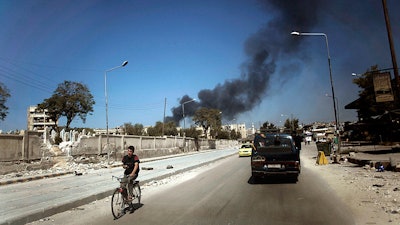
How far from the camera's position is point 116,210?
8.43 meters

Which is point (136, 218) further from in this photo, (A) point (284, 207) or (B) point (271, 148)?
(B) point (271, 148)

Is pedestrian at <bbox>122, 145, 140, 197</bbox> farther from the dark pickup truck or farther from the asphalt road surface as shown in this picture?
the dark pickup truck

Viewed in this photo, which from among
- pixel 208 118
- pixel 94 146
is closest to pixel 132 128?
pixel 208 118

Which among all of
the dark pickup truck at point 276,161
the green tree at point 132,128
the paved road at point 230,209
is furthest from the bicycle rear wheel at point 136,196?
the green tree at point 132,128

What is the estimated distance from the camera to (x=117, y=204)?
8484 mm

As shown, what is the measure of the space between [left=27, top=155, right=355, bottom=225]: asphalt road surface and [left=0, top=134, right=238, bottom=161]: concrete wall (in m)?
15.6

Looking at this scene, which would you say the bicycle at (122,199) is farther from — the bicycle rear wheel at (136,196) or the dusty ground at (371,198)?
the dusty ground at (371,198)

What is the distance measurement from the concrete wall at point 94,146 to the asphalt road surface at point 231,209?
15.6m

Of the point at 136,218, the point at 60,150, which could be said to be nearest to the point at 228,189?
the point at 136,218

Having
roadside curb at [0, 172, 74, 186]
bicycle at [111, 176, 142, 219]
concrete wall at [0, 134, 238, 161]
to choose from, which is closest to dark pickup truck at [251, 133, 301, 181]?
bicycle at [111, 176, 142, 219]

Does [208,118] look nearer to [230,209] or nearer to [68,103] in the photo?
[68,103]

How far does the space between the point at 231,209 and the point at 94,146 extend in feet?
91.6

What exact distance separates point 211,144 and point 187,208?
9510 cm

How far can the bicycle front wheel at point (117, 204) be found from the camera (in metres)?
8.33
